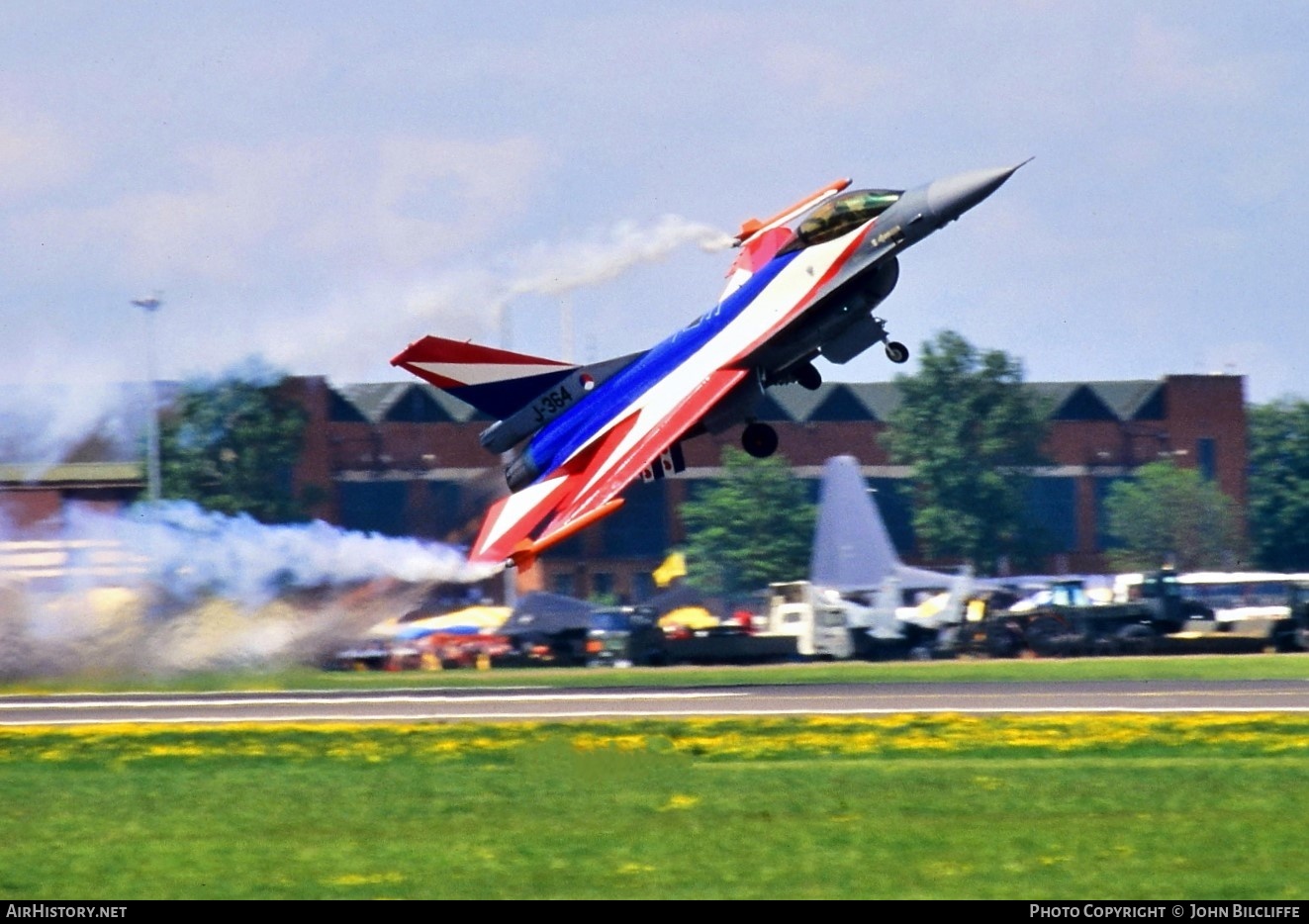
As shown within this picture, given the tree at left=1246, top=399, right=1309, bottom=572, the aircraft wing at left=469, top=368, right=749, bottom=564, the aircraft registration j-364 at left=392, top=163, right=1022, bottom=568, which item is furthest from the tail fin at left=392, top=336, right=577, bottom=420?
the tree at left=1246, top=399, right=1309, bottom=572

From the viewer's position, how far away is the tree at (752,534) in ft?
315

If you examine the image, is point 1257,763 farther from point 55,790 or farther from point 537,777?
point 55,790

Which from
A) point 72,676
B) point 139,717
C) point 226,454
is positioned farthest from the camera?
point 226,454

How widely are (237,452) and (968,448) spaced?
48.5m

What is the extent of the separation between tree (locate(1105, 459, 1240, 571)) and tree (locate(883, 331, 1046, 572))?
18.1ft

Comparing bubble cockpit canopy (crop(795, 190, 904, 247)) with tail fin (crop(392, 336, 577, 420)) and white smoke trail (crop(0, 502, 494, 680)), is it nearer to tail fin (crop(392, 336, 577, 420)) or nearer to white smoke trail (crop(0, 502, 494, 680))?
A: tail fin (crop(392, 336, 577, 420))

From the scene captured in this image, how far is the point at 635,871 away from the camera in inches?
619

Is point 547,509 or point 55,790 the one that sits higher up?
point 547,509

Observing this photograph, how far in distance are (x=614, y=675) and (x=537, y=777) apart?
873 inches

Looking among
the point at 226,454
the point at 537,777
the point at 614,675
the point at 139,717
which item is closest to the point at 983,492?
the point at 226,454

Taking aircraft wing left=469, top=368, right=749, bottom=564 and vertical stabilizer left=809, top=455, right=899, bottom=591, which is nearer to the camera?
aircraft wing left=469, top=368, right=749, bottom=564

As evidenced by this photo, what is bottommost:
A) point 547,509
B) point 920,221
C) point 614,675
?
point 614,675

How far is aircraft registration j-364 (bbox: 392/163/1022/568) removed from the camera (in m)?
34.8
